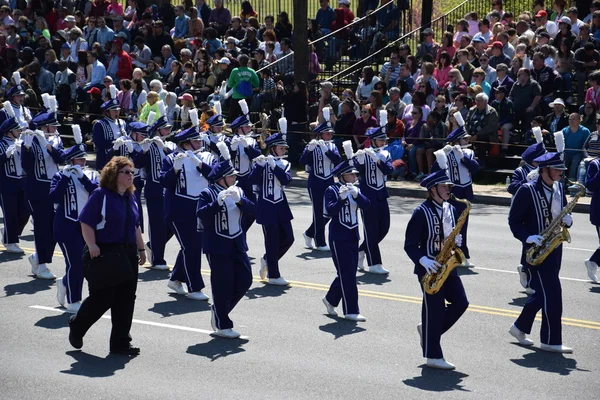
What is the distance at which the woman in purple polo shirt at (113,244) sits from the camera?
10.5m

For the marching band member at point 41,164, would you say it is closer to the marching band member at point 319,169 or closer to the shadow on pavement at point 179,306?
the shadow on pavement at point 179,306

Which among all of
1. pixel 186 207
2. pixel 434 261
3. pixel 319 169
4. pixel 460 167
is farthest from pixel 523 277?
pixel 186 207

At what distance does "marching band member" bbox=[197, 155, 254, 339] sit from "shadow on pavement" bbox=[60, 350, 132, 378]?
3.79 ft

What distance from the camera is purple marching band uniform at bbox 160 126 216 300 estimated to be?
13.2m

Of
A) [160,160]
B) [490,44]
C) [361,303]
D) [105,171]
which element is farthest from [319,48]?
[105,171]

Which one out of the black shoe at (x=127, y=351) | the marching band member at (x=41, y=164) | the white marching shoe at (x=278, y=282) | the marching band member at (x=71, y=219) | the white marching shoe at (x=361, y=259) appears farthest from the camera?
the white marching shoe at (x=361, y=259)

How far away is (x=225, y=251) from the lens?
11.3 meters

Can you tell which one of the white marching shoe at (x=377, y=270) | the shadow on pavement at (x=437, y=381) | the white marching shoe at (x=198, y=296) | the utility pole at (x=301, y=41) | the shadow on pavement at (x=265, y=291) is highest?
the utility pole at (x=301, y=41)

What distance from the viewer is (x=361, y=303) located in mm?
13070

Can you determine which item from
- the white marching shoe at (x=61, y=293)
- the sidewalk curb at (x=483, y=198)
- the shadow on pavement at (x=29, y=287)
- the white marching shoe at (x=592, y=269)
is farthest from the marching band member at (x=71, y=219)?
the sidewalk curb at (x=483, y=198)

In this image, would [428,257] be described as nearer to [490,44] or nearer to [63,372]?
[63,372]

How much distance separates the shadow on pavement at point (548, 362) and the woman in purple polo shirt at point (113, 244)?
151 inches

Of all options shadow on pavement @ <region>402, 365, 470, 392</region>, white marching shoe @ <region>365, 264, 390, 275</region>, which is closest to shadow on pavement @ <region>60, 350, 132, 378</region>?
shadow on pavement @ <region>402, 365, 470, 392</region>

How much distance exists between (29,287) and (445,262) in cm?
595
